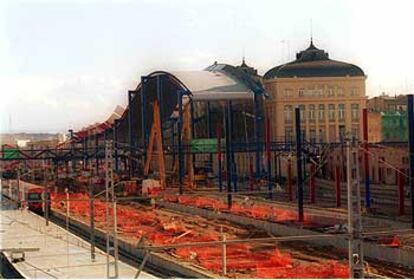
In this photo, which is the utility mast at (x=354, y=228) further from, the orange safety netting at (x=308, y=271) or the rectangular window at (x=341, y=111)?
the rectangular window at (x=341, y=111)

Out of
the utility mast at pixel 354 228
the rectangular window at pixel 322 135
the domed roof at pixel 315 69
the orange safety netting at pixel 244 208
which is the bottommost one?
the orange safety netting at pixel 244 208

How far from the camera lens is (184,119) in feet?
105

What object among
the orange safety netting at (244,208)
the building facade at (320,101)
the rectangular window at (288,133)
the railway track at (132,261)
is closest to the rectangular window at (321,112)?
the building facade at (320,101)

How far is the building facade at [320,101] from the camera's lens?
3098 cm

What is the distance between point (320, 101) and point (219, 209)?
459 inches

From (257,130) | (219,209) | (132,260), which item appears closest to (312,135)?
(257,130)

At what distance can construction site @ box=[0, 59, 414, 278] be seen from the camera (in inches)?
450

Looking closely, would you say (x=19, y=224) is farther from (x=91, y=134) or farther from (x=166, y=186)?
(x=91, y=134)

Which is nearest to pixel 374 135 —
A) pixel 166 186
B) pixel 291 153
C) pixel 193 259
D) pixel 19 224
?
pixel 291 153

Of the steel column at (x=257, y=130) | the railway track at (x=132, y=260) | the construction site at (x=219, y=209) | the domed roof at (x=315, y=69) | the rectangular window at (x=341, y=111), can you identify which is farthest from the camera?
the domed roof at (x=315, y=69)

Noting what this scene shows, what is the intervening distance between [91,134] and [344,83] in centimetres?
1908

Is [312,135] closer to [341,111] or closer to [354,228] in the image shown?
[341,111]

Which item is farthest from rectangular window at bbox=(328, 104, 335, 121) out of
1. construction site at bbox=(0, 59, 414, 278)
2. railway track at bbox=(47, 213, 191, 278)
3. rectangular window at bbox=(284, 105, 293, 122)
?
railway track at bbox=(47, 213, 191, 278)

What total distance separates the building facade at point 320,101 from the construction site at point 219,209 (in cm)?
72
